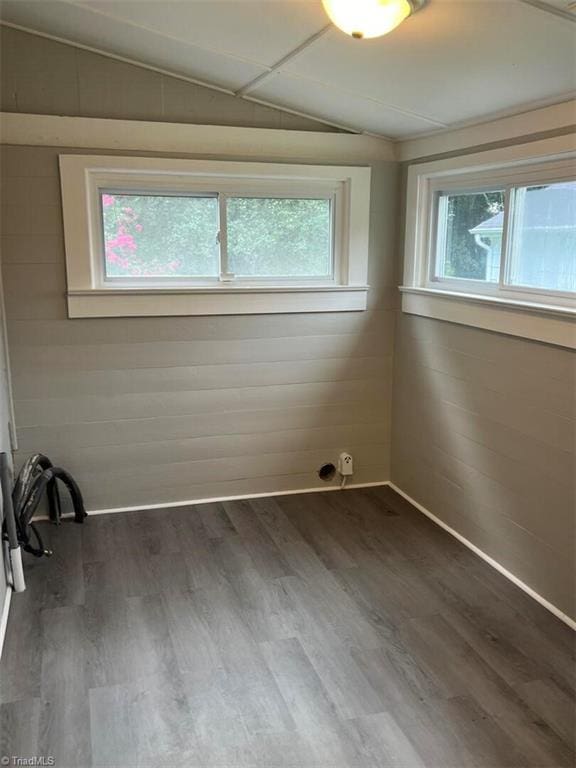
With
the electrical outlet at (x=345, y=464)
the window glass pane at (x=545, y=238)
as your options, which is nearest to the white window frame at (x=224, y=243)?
the electrical outlet at (x=345, y=464)

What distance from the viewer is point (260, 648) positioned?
2416 millimetres

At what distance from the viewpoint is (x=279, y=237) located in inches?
141

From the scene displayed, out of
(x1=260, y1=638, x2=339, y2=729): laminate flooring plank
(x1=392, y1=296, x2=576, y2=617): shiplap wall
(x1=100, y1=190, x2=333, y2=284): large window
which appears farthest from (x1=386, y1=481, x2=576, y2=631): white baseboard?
(x1=100, y1=190, x2=333, y2=284): large window

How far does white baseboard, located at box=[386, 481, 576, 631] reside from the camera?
260cm

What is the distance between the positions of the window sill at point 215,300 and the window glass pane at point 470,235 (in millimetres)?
509

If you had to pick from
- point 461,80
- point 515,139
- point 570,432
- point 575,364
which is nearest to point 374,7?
point 461,80

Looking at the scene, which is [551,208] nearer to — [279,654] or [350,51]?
[350,51]

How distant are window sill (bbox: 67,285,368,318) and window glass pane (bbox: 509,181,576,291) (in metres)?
1.03

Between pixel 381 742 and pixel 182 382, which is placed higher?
pixel 182 382

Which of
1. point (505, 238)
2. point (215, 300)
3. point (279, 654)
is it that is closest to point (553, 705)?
point (279, 654)

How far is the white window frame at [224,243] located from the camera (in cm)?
320

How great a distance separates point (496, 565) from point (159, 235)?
2301 mm

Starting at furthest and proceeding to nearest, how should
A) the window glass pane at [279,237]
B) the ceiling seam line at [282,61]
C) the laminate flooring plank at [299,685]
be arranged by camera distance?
the window glass pane at [279,237], the ceiling seam line at [282,61], the laminate flooring plank at [299,685]

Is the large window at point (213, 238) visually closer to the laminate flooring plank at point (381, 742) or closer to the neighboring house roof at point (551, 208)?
the neighboring house roof at point (551, 208)
